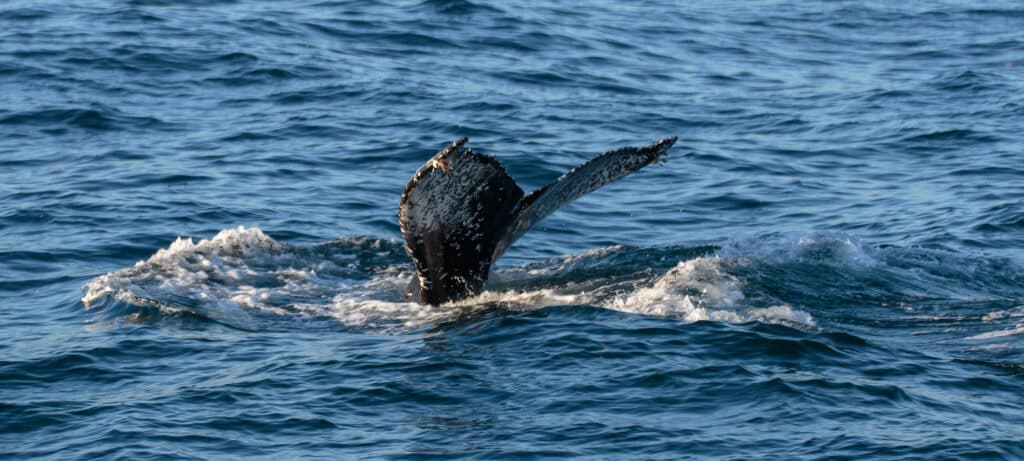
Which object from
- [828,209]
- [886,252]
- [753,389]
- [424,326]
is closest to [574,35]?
[828,209]

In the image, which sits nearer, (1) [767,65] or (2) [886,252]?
(2) [886,252]

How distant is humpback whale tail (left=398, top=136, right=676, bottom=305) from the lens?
8.77 meters

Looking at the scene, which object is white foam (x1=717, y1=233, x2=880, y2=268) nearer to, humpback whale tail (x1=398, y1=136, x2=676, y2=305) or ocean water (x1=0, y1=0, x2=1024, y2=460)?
ocean water (x1=0, y1=0, x2=1024, y2=460)

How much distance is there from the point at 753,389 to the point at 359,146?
981 centimetres

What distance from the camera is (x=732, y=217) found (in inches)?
559

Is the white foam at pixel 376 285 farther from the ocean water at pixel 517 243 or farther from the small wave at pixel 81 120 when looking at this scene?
the small wave at pixel 81 120

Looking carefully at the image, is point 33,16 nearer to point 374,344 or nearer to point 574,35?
point 574,35

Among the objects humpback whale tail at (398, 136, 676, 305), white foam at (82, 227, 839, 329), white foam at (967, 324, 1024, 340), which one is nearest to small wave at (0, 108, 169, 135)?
white foam at (82, 227, 839, 329)

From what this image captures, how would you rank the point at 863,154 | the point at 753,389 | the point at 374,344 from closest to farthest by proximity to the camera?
the point at 753,389 < the point at 374,344 < the point at 863,154

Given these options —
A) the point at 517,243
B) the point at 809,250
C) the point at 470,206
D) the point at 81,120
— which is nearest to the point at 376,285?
the point at 470,206

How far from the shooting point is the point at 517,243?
13.4 meters

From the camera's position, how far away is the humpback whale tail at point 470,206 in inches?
345

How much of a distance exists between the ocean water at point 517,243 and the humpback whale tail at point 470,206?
0.99 ft

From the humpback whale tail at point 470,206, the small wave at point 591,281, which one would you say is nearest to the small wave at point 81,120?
the small wave at point 591,281
